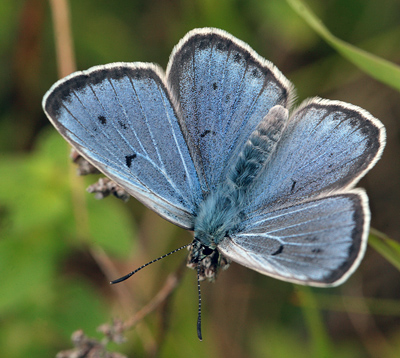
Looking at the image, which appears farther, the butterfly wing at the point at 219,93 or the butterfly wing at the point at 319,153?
the butterfly wing at the point at 219,93

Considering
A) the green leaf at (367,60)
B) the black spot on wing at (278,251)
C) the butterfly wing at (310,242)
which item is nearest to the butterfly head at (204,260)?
the butterfly wing at (310,242)

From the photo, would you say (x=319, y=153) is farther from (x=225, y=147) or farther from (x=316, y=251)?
(x=316, y=251)

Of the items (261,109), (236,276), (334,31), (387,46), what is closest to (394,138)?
(387,46)

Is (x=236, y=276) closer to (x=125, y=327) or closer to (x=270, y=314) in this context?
(x=270, y=314)

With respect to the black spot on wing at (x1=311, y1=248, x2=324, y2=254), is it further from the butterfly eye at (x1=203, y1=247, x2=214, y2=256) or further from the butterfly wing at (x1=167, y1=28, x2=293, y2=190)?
the butterfly wing at (x1=167, y1=28, x2=293, y2=190)

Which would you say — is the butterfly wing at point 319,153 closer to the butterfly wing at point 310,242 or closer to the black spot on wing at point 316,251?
the butterfly wing at point 310,242

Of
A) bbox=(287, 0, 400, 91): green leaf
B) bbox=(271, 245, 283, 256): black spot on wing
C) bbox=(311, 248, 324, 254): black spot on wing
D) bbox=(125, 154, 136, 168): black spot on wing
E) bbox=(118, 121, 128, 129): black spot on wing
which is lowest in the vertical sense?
bbox=(311, 248, 324, 254): black spot on wing

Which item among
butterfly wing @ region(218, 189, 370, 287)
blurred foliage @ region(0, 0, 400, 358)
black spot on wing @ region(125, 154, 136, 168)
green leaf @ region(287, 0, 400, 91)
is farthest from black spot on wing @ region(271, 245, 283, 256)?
blurred foliage @ region(0, 0, 400, 358)

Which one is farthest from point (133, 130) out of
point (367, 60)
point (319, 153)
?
point (367, 60)
